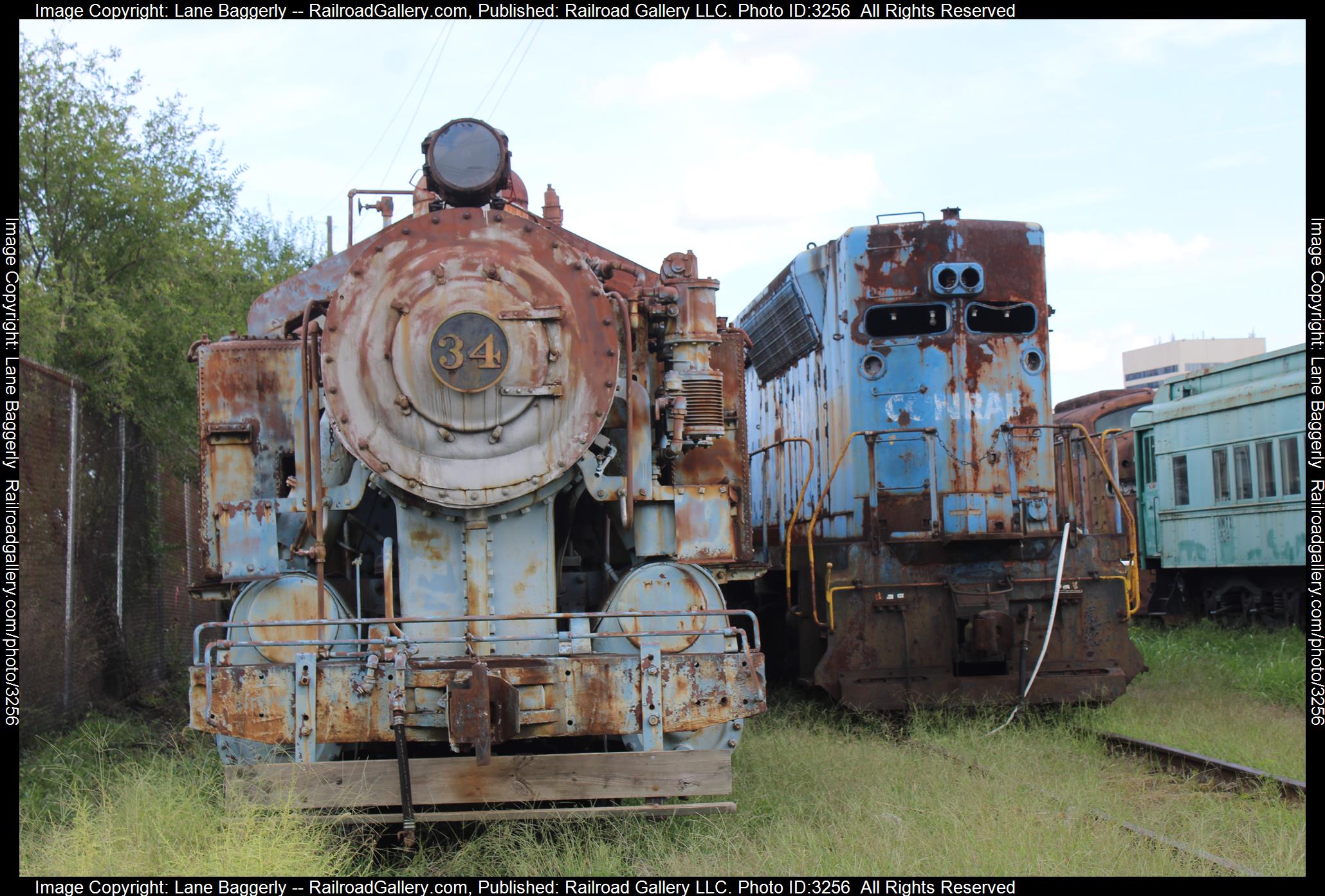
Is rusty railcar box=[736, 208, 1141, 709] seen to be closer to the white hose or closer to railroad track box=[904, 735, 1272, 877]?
the white hose

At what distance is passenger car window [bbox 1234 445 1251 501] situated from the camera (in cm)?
1401

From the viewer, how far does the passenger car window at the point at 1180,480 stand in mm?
15539

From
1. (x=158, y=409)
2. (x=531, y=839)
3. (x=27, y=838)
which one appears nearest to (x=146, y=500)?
(x=158, y=409)

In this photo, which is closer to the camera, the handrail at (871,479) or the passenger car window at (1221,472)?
the handrail at (871,479)

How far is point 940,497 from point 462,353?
16.3ft

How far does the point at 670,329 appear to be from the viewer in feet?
21.6

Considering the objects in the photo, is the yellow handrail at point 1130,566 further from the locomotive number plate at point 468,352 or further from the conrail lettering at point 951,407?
the locomotive number plate at point 468,352

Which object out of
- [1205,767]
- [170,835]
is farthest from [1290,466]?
[170,835]

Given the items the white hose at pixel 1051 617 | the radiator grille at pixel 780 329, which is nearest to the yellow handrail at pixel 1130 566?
the white hose at pixel 1051 617

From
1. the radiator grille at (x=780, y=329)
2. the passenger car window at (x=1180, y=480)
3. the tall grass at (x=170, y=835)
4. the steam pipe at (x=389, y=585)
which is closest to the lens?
the tall grass at (x=170, y=835)

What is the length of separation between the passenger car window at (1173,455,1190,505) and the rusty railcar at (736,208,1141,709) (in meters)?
6.11

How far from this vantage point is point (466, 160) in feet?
21.2

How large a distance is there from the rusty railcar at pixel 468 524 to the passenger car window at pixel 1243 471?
9400 mm

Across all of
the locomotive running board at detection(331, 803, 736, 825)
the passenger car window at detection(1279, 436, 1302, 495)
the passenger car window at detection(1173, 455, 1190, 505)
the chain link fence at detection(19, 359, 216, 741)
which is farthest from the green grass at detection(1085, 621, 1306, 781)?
the chain link fence at detection(19, 359, 216, 741)
